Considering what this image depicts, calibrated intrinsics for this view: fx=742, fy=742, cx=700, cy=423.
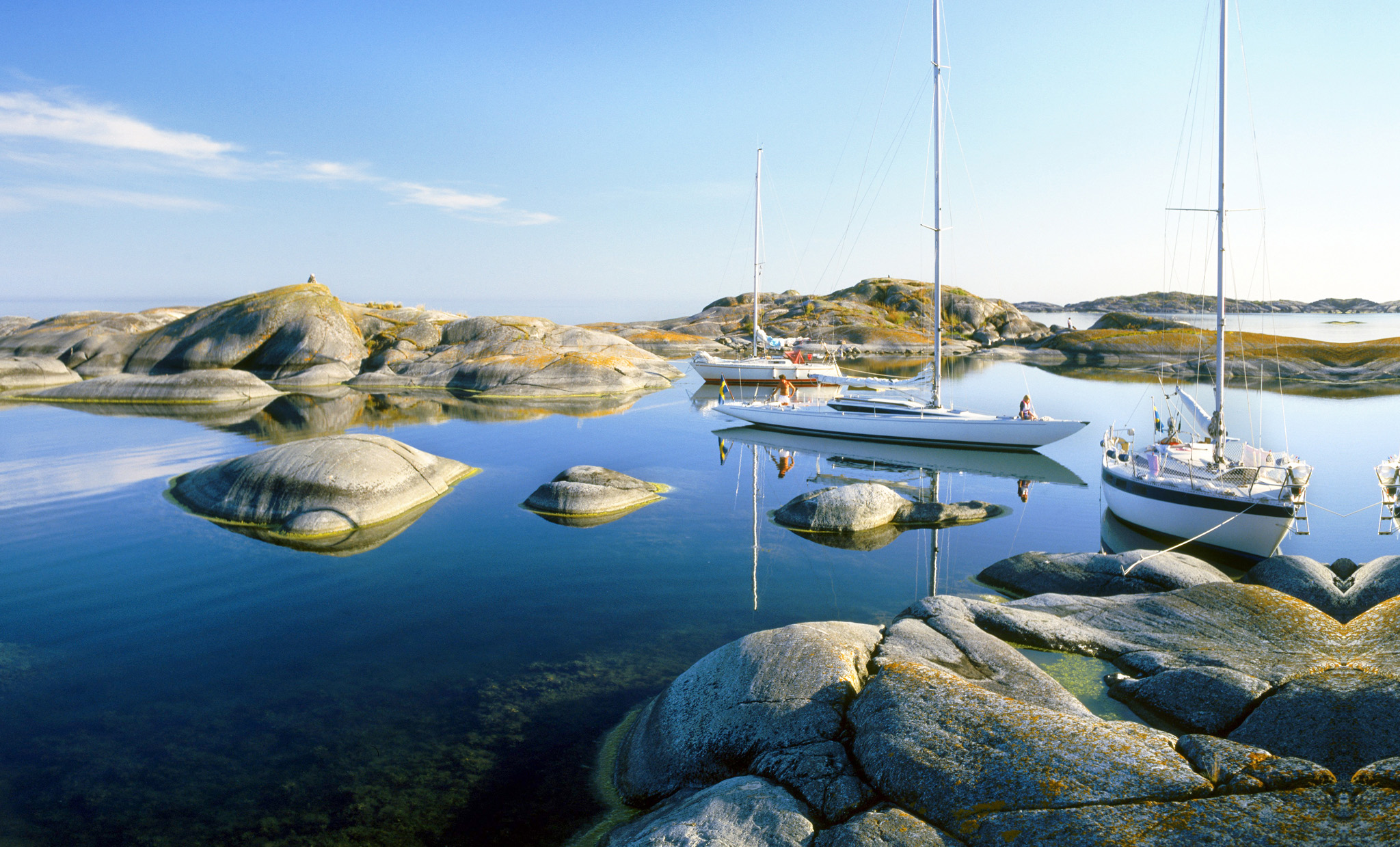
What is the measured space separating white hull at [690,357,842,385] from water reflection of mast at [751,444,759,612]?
23945 mm

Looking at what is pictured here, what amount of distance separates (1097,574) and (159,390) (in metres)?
44.6

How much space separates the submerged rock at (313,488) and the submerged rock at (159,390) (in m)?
24.5

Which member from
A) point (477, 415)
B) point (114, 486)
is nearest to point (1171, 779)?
point (114, 486)

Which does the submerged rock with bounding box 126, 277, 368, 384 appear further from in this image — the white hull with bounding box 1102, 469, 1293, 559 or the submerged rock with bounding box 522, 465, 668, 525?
the white hull with bounding box 1102, 469, 1293, 559

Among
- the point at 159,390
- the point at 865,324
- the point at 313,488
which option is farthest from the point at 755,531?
the point at 865,324

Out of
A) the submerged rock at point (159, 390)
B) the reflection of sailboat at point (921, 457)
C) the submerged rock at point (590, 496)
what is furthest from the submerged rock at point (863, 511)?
the submerged rock at point (159, 390)

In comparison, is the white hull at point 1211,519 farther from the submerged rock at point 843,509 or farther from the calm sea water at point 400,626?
the submerged rock at point 843,509

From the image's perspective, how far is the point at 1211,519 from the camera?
14875mm

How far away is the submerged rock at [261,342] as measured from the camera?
50.8m

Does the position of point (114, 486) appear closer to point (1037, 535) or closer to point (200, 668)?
point (200, 668)

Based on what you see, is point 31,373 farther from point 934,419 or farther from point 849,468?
point 934,419

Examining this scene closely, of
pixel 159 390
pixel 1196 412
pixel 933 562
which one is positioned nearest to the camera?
pixel 933 562

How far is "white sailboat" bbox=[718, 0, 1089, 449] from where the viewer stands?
26469 millimetres

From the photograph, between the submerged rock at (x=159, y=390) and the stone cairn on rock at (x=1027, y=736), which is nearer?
the stone cairn on rock at (x=1027, y=736)
